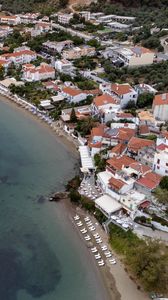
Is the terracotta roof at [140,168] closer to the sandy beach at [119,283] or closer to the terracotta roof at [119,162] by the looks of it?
the terracotta roof at [119,162]

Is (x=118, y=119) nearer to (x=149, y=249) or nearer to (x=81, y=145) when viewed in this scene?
(x=81, y=145)

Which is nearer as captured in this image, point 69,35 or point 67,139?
point 67,139

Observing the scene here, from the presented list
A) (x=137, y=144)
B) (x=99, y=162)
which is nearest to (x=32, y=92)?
(x=99, y=162)

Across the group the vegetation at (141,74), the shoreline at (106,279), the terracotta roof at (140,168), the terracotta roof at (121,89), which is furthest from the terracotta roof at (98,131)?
the vegetation at (141,74)

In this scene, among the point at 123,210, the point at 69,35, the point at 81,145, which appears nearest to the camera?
the point at 123,210

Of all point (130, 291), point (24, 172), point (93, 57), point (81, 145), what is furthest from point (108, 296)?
point (93, 57)

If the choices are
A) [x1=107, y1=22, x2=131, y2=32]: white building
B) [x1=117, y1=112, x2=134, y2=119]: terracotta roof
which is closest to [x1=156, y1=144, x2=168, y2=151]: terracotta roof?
[x1=117, y1=112, x2=134, y2=119]: terracotta roof
